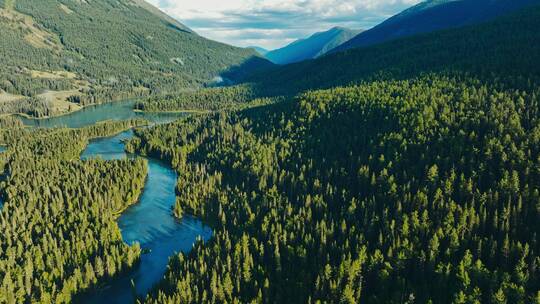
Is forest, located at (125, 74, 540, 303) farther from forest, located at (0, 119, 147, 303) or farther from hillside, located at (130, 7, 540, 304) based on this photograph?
forest, located at (0, 119, 147, 303)

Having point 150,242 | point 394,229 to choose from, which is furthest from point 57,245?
point 394,229

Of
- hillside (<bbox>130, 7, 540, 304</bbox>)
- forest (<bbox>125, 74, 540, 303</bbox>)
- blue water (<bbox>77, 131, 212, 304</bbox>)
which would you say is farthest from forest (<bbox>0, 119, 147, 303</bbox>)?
forest (<bbox>125, 74, 540, 303</bbox>)

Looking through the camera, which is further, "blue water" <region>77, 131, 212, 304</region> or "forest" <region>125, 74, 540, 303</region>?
"blue water" <region>77, 131, 212, 304</region>

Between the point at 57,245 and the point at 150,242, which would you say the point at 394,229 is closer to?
the point at 150,242

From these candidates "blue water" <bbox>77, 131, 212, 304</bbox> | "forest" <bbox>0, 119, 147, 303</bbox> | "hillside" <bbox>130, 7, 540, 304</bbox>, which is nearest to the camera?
"hillside" <bbox>130, 7, 540, 304</bbox>

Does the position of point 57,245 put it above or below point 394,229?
→ below

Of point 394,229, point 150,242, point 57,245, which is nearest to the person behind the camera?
point 394,229

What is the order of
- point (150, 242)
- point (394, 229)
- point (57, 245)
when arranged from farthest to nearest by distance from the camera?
point (150, 242) < point (57, 245) < point (394, 229)

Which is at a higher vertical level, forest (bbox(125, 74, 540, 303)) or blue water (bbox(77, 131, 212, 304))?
forest (bbox(125, 74, 540, 303))

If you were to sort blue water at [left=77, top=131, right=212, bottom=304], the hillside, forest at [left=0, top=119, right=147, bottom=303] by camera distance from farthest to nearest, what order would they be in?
blue water at [left=77, top=131, right=212, bottom=304], forest at [left=0, top=119, right=147, bottom=303], the hillside

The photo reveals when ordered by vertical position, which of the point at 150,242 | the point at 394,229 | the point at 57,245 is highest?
the point at 394,229

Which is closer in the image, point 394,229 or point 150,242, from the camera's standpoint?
point 394,229

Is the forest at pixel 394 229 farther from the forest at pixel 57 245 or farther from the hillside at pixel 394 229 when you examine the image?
the forest at pixel 57 245
